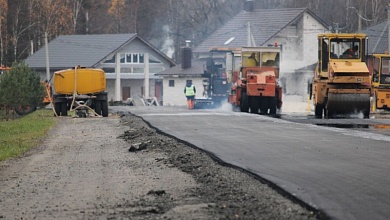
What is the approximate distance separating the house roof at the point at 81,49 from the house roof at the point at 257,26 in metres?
8.33

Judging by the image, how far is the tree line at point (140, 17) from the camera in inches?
2995

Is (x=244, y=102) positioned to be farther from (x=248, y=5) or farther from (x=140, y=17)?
(x=140, y=17)

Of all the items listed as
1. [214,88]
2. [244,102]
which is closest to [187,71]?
[214,88]

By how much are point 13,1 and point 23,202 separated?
219 ft

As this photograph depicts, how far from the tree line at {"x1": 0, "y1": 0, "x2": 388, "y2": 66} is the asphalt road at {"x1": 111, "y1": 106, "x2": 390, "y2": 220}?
53167mm

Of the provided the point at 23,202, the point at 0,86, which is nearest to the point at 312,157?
the point at 23,202

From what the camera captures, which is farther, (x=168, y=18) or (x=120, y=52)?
(x=168, y=18)

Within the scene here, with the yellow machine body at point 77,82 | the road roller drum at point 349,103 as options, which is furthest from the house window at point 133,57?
the road roller drum at point 349,103

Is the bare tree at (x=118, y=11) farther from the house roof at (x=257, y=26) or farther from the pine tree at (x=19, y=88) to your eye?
the pine tree at (x=19, y=88)

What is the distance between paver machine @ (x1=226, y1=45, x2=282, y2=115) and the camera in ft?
121

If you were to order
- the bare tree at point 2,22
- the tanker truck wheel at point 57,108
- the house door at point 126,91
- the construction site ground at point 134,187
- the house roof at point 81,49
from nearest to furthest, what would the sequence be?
the construction site ground at point 134,187, the tanker truck wheel at point 57,108, the bare tree at point 2,22, the house roof at point 81,49, the house door at point 126,91

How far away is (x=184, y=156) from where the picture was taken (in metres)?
15.3

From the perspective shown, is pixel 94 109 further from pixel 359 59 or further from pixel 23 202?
pixel 23 202

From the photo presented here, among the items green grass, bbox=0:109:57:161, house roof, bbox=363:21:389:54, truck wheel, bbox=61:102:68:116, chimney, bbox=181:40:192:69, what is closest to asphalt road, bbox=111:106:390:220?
green grass, bbox=0:109:57:161
